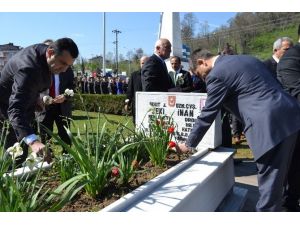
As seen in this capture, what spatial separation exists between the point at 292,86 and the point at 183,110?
1.20m

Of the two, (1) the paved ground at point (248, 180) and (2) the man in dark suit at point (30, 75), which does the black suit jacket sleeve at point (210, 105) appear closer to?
(2) the man in dark suit at point (30, 75)

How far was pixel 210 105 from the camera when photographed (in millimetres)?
2967

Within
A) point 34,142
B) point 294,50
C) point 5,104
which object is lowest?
point 34,142

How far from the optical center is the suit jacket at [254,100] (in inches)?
108

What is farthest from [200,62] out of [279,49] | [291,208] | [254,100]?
[279,49]

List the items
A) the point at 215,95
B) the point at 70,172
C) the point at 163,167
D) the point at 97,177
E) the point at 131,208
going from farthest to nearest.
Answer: the point at 163,167
the point at 215,95
the point at 70,172
the point at 97,177
the point at 131,208

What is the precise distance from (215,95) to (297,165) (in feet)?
4.32

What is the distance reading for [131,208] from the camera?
88.6 inches

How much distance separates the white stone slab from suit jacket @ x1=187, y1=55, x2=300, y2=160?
1176 millimetres

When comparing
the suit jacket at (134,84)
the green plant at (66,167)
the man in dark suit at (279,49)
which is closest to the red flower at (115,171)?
the green plant at (66,167)

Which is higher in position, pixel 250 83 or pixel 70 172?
pixel 250 83

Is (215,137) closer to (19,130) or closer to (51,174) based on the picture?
(51,174)

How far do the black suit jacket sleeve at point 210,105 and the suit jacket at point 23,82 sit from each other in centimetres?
125

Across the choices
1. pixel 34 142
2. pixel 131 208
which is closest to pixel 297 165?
pixel 131 208
